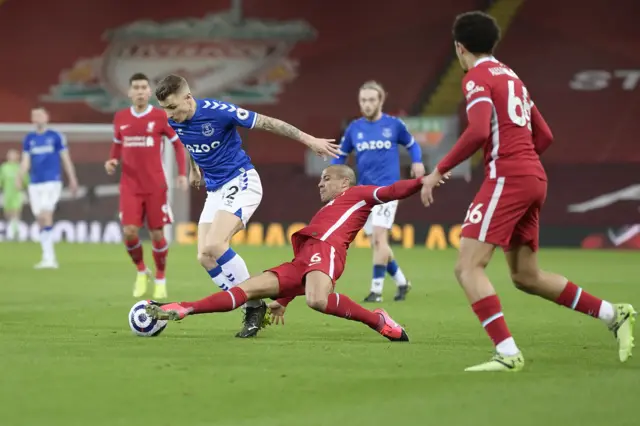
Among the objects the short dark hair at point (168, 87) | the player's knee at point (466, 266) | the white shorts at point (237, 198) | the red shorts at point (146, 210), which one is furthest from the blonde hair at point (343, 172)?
the red shorts at point (146, 210)

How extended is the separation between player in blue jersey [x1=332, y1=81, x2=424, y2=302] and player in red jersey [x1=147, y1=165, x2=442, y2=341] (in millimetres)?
3425

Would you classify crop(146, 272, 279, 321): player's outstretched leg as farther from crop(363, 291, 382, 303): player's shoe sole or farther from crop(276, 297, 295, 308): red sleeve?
crop(363, 291, 382, 303): player's shoe sole

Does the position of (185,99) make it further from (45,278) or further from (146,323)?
(45,278)

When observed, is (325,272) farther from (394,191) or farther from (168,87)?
(168,87)

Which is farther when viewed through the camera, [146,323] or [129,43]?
[129,43]

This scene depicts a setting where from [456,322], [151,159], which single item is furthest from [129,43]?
[456,322]

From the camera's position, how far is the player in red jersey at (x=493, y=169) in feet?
19.5

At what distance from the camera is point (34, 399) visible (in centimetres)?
517

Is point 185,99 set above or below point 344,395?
above

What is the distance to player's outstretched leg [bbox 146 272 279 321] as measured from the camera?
280 inches

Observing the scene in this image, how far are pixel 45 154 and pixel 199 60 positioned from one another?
35.7 feet

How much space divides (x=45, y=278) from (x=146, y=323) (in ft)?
22.5

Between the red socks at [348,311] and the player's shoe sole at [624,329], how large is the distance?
1537mm

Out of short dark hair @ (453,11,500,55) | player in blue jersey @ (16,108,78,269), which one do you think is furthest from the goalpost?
short dark hair @ (453,11,500,55)
